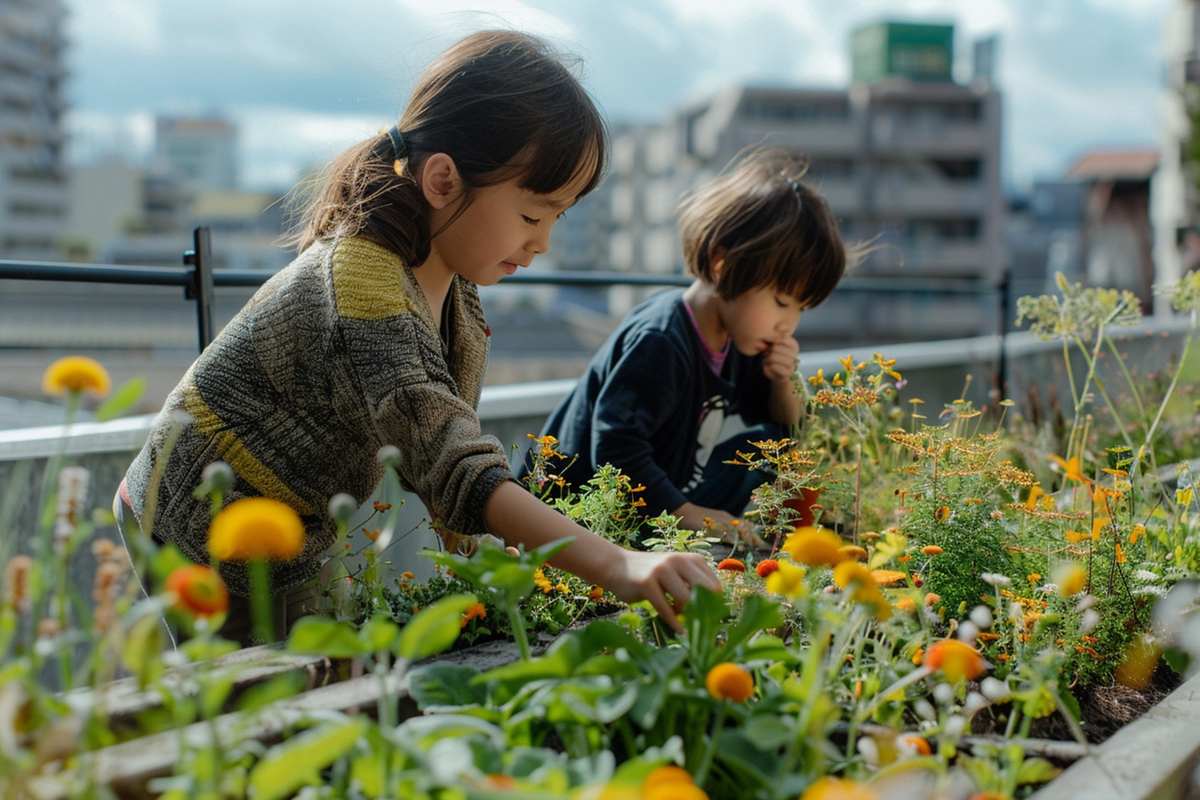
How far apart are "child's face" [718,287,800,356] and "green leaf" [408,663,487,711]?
1.73m

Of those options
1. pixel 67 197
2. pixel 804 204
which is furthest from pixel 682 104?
pixel 804 204

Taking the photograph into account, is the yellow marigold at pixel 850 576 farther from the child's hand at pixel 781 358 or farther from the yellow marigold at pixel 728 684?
the child's hand at pixel 781 358

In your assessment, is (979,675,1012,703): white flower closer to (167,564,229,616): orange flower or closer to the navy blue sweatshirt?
(167,564,229,616): orange flower

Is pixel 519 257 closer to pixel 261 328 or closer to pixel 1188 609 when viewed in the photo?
pixel 261 328

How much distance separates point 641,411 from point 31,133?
97.7m

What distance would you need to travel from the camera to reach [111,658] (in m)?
0.99

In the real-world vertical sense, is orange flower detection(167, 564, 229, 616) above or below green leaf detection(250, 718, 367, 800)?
above

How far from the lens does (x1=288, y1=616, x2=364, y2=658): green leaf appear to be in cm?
98

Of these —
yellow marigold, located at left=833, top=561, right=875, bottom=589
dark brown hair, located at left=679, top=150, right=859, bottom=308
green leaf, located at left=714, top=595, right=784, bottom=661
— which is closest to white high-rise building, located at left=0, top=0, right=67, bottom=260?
dark brown hair, located at left=679, top=150, right=859, bottom=308

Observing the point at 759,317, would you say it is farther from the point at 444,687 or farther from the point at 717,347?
the point at 444,687

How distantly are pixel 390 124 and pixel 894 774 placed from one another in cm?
140

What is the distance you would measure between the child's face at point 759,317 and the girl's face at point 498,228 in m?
1.01

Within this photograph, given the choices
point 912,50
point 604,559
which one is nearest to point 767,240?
point 604,559

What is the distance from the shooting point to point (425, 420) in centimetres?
152
